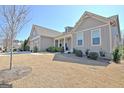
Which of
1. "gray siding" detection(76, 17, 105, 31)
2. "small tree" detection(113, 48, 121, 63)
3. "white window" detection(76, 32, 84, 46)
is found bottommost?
"small tree" detection(113, 48, 121, 63)

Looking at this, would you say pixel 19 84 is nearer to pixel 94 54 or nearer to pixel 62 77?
pixel 62 77

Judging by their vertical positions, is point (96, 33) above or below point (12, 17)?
below

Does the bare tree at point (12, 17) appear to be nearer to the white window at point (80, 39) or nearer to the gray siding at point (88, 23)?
the gray siding at point (88, 23)

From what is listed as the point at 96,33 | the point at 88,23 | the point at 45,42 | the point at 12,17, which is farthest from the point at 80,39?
the point at 45,42

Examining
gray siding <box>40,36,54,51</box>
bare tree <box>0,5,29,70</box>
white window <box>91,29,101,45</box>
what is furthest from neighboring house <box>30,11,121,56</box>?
gray siding <box>40,36,54,51</box>

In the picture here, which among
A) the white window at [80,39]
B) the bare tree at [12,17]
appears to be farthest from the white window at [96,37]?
the bare tree at [12,17]

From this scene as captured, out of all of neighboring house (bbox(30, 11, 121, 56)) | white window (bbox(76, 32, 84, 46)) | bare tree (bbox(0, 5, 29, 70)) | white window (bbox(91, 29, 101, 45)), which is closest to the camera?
bare tree (bbox(0, 5, 29, 70))

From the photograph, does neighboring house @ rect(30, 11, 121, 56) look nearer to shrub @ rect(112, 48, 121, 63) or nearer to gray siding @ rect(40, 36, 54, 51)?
shrub @ rect(112, 48, 121, 63)

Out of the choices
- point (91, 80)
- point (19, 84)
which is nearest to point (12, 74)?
point (19, 84)

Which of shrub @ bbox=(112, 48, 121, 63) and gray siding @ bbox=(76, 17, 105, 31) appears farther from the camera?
gray siding @ bbox=(76, 17, 105, 31)

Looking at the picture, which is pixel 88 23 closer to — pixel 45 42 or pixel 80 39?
pixel 80 39

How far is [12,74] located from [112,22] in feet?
34.6

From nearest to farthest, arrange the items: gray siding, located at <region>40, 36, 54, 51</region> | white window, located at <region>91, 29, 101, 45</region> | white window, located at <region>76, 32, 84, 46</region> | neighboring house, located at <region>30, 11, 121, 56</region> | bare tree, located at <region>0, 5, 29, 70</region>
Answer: bare tree, located at <region>0, 5, 29, 70</region>
neighboring house, located at <region>30, 11, 121, 56</region>
white window, located at <region>91, 29, 101, 45</region>
white window, located at <region>76, 32, 84, 46</region>
gray siding, located at <region>40, 36, 54, 51</region>
